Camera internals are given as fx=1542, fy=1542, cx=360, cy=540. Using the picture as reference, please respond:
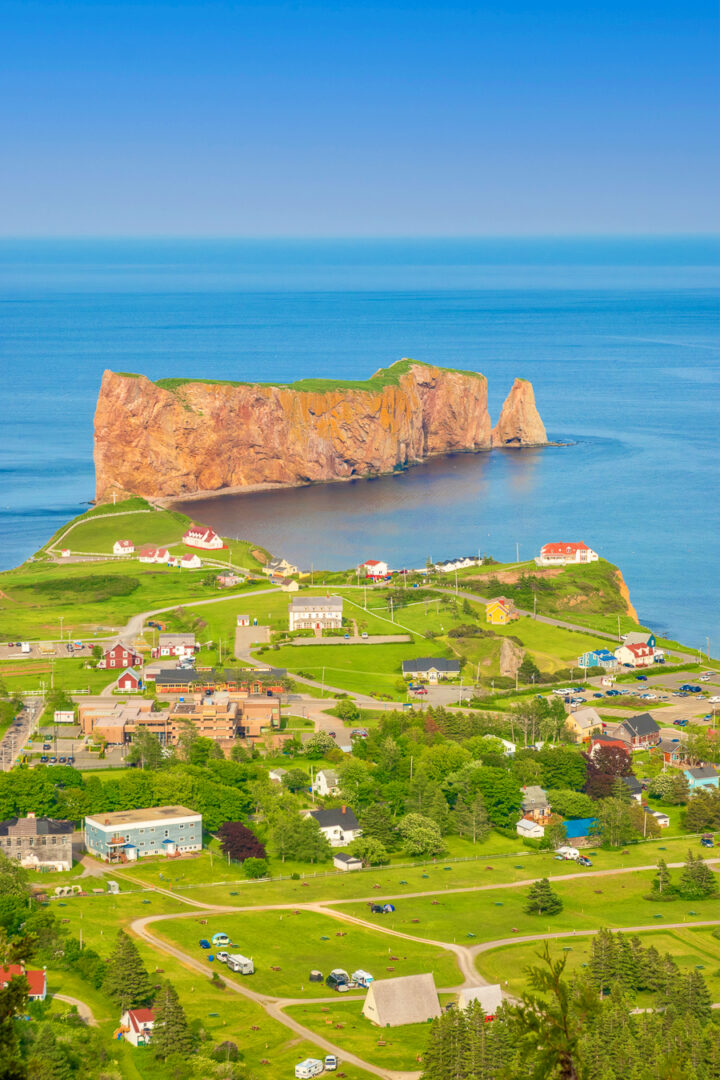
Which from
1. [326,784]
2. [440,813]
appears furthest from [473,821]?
[326,784]

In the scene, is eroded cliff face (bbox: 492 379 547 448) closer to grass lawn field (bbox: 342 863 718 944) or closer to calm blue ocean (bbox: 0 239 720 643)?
calm blue ocean (bbox: 0 239 720 643)

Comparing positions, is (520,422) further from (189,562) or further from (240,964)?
(240,964)

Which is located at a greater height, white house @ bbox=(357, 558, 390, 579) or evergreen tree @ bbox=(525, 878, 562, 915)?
white house @ bbox=(357, 558, 390, 579)

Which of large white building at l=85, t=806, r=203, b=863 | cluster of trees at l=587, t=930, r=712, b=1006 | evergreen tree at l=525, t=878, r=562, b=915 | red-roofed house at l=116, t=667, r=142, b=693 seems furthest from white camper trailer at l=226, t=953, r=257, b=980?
red-roofed house at l=116, t=667, r=142, b=693

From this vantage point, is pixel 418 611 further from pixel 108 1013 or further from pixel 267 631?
pixel 108 1013

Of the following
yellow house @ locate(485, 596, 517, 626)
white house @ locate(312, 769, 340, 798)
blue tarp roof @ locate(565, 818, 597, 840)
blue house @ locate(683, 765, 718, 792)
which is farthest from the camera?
yellow house @ locate(485, 596, 517, 626)

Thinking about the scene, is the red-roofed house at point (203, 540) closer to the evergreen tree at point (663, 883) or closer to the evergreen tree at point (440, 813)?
the evergreen tree at point (440, 813)
